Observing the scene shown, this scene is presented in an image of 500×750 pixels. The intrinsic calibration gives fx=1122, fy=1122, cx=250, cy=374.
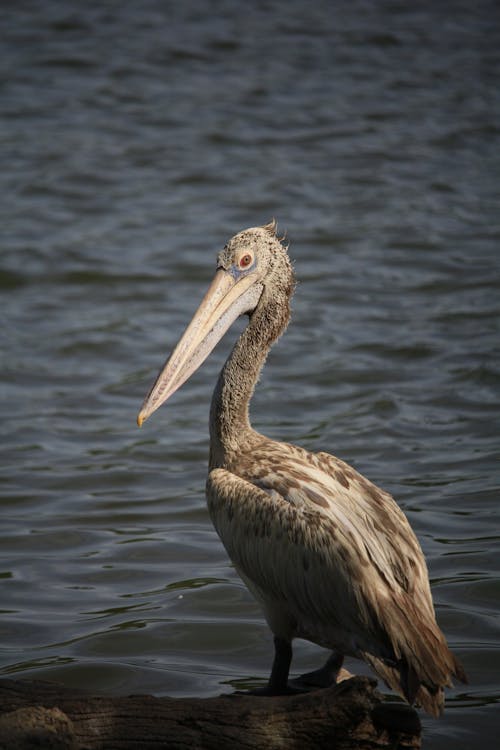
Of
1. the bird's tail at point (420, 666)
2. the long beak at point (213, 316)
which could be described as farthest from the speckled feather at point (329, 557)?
the long beak at point (213, 316)

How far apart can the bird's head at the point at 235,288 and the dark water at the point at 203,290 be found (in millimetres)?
1343

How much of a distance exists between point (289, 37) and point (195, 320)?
Answer: 14921 mm

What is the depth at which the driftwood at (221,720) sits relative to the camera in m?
3.56

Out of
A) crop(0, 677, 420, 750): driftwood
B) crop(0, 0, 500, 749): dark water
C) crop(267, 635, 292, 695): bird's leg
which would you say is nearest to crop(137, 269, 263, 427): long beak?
crop(0, 0, 500, 749): dark water

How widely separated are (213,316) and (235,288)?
18cm

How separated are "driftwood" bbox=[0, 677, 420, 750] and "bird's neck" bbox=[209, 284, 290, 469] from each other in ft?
5.29

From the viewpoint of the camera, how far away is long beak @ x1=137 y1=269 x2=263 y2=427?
5.46 m

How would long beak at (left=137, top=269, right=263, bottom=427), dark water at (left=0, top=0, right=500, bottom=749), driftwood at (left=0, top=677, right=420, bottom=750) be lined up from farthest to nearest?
1. dark water at (left=0, top=0, right=500, bottom=749)
2. long beak at (left=137, top=269, right=263, bottom=427)
3. driftwood at (left=0, top=677, right=420, bottom=750)

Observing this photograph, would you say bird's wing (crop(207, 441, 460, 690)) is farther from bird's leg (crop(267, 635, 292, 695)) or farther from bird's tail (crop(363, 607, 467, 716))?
bird's leg (crop(267, 635, 292, 695))

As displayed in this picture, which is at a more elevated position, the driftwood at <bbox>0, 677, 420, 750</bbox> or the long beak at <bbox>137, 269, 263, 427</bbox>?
the long beak at <bbox>137, 269, 263, 427</bbox>

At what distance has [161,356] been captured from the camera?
10.4 m

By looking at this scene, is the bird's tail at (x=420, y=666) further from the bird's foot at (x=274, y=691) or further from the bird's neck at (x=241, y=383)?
the bird's neck at (x=241, y=383)

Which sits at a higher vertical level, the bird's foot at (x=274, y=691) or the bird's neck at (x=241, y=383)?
the bird's neck at (x=241, y=383)

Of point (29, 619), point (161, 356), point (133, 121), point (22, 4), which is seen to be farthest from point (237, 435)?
point (22, 4)
